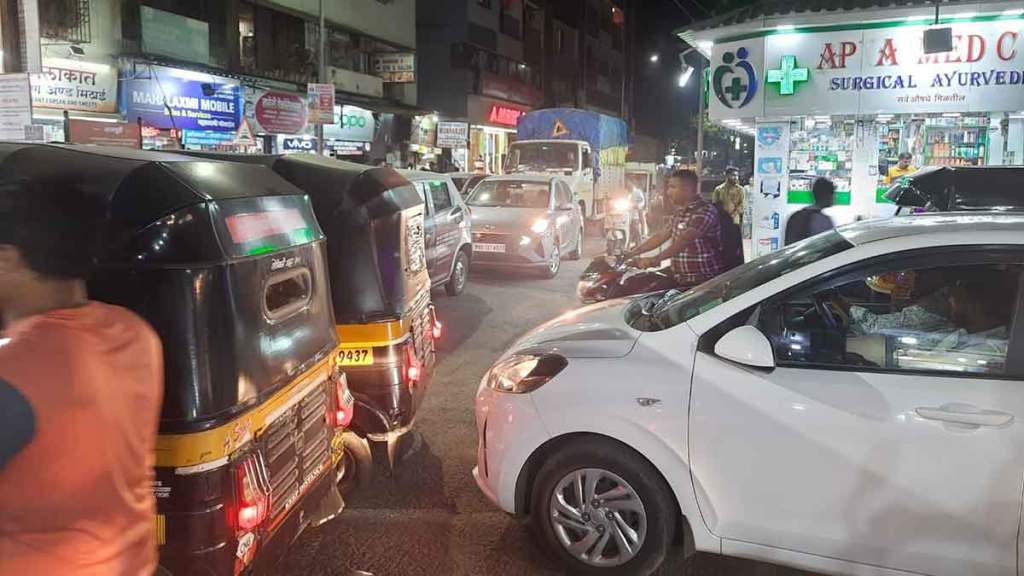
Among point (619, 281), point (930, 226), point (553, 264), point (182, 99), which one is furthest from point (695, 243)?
point (182, 99)

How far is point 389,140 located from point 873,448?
28.7 m

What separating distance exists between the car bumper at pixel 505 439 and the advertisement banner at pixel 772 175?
8820 mm

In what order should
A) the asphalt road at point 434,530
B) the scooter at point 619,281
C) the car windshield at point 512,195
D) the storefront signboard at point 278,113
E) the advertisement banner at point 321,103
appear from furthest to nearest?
the storefront signboard at point 278,113
the advertisement banner at point 321,103
the car windshield at point 512,195
the scooter at point 619,281
the asphalt road at point 434,530

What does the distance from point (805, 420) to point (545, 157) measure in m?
20.0

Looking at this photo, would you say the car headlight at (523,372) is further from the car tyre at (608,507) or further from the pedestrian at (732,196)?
the pedestrian at (732,196)

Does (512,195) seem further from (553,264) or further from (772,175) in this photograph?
(772,175)

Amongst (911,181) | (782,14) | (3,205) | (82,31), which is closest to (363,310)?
(3,205)

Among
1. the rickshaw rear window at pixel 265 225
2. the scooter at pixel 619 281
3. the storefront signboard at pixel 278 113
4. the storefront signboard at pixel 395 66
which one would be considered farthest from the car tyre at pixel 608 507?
the storefront signboard at pixel 395 66

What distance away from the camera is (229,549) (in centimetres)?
287

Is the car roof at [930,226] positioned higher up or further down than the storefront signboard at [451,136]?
further down

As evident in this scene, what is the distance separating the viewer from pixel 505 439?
13.0 feet

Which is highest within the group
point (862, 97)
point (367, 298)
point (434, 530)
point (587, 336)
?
point (862, 97)

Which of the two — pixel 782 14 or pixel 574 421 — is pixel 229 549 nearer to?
pixel 574 421

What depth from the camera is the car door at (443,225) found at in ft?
35.2
